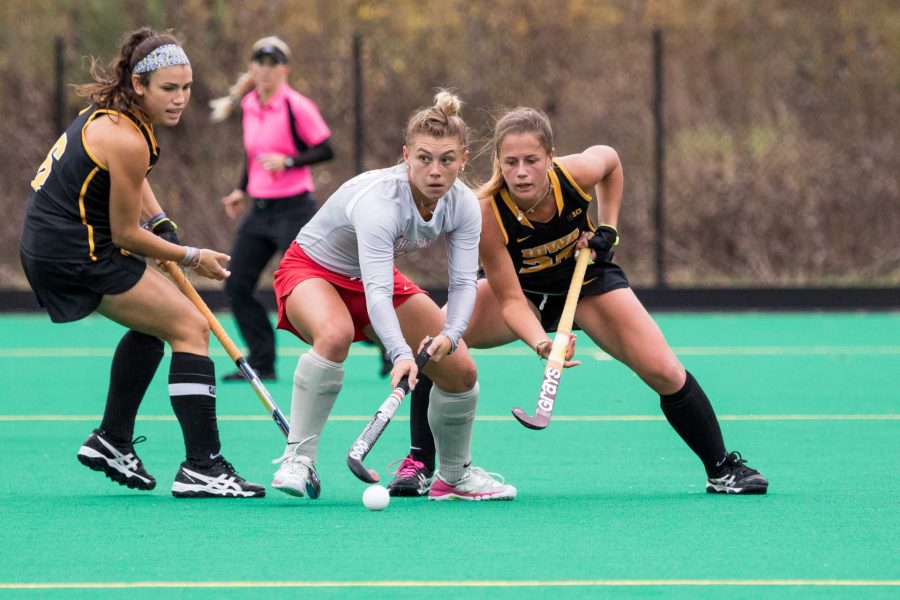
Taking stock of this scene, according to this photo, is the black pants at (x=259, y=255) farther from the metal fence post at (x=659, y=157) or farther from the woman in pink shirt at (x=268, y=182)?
the metal fence post at (x=659, y=157)

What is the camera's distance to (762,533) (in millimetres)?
4539

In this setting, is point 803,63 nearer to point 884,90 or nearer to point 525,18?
point 884,90

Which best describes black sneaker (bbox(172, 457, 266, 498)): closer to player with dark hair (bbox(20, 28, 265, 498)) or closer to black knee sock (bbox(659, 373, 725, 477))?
player with dark hair (bbox(20, 28, 265, 498))

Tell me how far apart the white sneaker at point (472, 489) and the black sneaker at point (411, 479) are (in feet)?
0.21

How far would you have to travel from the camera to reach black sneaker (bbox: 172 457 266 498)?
17.0 feet

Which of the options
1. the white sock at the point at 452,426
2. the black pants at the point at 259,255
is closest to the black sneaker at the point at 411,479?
the white sock at the point at 452,426

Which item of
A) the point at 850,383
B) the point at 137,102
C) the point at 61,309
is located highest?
the point at 137,102

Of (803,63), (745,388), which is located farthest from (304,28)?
(745,388)

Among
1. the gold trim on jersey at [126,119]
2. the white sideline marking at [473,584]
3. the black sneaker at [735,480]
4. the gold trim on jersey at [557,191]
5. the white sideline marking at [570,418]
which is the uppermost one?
the gold trim on jersey at [126,119]

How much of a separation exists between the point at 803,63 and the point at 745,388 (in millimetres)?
5778

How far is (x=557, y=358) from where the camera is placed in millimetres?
→ 5195

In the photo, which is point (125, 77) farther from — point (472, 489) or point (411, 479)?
point (472, 489)

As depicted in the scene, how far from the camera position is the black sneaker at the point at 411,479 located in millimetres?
5355

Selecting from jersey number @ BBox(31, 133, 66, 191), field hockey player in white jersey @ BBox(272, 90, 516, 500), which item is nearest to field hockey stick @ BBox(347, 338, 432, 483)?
field hockey player in white jersey @ BBox(272, 90, 516, 500)
